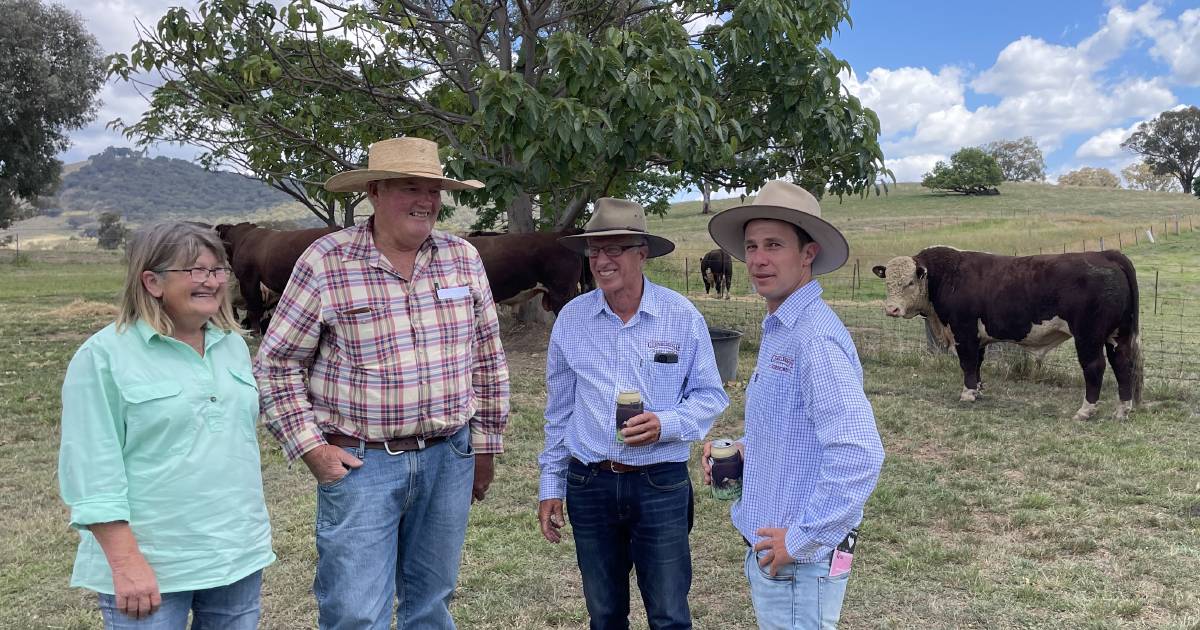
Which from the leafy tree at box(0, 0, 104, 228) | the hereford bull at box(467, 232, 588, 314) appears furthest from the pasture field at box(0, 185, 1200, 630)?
the leafy tree at box(0, 0, 104, 228)

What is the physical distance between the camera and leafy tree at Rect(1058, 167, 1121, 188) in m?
92.5

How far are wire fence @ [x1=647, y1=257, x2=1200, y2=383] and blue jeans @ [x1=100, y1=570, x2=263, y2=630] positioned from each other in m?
9.33

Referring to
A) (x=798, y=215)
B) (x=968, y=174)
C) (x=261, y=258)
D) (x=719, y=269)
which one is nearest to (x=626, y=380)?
(x=798, y=215)

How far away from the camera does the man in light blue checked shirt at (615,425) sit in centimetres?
271

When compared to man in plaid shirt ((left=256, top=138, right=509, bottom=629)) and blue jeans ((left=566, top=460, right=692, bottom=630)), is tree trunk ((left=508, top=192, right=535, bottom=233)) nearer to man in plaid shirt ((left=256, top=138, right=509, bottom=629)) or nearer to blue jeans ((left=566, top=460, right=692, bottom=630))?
man in plaid shirt ((left=256, top=138, right=509, bottom=629))

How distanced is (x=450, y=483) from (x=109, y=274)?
29.1 metres

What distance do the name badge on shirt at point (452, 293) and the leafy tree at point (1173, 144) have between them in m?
81.7

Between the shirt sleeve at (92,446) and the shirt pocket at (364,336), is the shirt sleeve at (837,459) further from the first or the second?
the shirt sleeve at (92,446)

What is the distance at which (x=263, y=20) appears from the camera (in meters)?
8.86

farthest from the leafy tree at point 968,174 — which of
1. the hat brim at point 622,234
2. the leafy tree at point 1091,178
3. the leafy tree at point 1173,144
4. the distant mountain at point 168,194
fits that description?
the distant mountain at point 168,194

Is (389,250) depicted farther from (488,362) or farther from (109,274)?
(109,274)

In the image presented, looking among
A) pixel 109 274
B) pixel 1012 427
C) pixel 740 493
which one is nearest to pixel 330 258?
pixel 740 493

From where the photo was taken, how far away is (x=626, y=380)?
276 cm

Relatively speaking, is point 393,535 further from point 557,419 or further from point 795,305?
point 795,305
